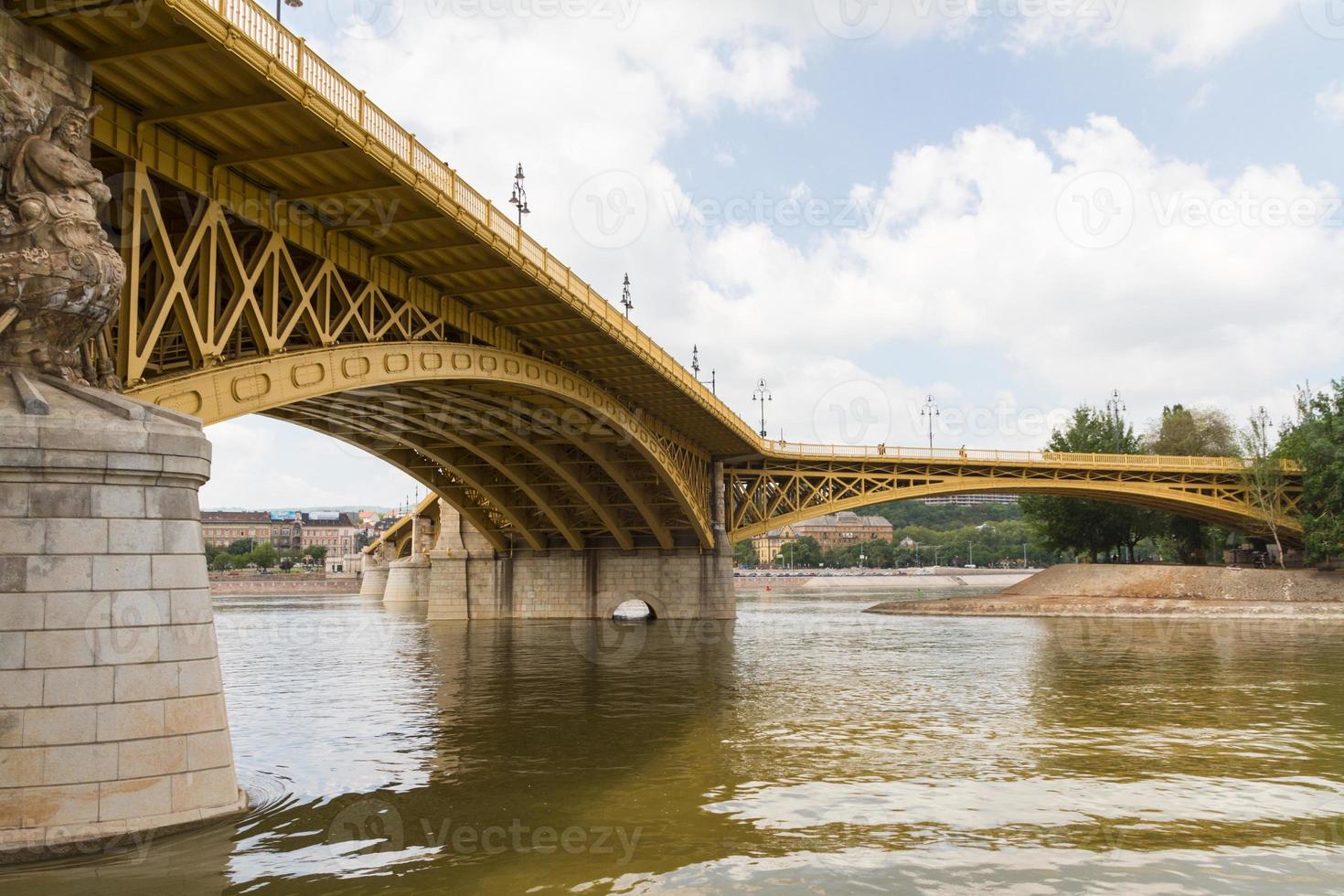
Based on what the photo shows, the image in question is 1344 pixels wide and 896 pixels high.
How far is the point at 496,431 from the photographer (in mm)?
41281

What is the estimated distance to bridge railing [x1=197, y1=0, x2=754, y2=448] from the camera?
15.8m

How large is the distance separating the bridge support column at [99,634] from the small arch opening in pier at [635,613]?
155 ft

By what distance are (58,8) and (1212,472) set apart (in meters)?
69.2

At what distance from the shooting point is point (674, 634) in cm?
4850

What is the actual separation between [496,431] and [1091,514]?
53301mm

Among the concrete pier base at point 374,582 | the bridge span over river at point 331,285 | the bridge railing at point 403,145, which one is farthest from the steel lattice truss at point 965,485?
the concrete pier base at point 374,582

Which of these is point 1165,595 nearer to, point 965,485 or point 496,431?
point 965,485

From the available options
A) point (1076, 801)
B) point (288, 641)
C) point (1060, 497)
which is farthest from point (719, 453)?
point (1076, 801)

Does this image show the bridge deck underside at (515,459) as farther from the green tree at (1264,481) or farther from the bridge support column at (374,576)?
the bridge support column at (374,576)

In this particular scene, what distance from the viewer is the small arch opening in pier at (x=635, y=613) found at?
61.4 meters

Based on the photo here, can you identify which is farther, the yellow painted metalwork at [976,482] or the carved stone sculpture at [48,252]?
the yellow painted metalwork at [976,482]

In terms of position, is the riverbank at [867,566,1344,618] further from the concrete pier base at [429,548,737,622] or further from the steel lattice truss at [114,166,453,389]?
the steel lattice truss at [114,166,453,389]

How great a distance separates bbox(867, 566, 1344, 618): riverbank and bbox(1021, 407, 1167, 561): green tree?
37.7 feet

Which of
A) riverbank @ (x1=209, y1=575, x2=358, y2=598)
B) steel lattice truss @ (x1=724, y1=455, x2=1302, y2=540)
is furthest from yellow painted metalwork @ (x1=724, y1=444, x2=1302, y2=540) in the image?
riverbank @ (x1=209, y1=575, x2=358, y2=598)
